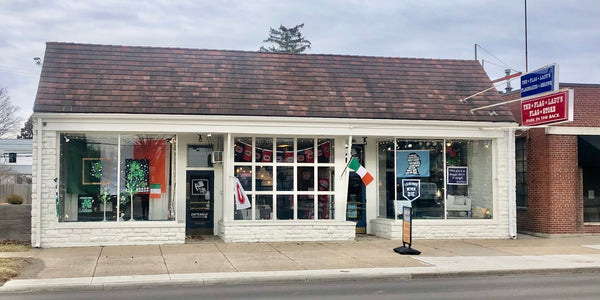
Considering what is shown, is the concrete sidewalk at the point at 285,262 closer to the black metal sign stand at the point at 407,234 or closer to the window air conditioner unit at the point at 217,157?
the black metal sign stand at the point at 407,234

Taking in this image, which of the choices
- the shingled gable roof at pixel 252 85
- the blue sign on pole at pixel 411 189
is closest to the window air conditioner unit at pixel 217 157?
the shingled gable roof at pixel 252 85

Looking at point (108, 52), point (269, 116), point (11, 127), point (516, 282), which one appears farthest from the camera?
point (11, 127)

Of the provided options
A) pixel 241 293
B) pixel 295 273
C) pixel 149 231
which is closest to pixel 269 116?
pixel 149 231

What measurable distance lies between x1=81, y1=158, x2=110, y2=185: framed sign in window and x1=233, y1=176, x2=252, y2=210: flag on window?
134 inches

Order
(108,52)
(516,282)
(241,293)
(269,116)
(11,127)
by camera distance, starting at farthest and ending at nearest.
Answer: (11,127)
(108,52)
(269,116)
(516,282)
(241,293)

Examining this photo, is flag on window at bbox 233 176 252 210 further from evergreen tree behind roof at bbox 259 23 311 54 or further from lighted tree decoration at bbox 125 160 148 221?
evergreen tree behind roof at bbox 259 23 311 54

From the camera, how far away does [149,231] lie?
1630 cm

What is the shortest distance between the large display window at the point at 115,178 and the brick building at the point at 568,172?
36.3ft

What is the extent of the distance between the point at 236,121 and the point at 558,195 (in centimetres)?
994

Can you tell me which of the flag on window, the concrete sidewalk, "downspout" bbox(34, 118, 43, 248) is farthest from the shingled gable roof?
the concrete sidewalk

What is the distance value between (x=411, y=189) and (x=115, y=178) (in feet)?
27.8

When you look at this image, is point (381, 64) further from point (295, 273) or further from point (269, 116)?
point (295, 273)

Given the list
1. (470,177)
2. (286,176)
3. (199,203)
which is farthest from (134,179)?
(470,177)

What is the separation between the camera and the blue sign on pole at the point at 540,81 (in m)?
15.7
